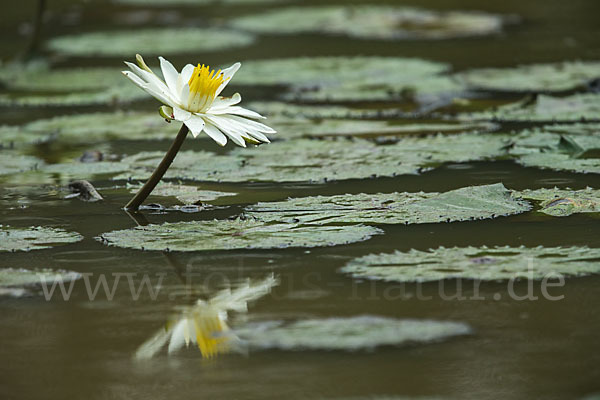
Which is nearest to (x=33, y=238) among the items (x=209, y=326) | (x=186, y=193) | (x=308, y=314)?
→ (x=186, y=193)

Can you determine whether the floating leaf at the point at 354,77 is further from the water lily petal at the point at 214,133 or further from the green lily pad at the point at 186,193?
the water lily petal at the point at 214,133

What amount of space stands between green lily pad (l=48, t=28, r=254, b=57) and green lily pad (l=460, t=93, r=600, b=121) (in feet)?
10.1

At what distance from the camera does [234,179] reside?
3.57m

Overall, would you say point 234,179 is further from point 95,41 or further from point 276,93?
point 95,41

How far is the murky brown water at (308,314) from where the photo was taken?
6.15 feet

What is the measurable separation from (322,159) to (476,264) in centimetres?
145

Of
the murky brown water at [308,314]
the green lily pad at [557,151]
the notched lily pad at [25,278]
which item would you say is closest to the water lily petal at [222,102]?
the murky brown water at [308,314]

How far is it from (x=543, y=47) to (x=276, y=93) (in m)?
2.29

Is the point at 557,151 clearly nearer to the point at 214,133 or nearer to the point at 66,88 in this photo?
the point at 214,133

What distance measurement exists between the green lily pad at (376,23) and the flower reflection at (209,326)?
220 inches

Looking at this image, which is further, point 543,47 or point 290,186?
point 543,47

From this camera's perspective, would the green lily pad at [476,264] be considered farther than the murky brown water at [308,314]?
Yes

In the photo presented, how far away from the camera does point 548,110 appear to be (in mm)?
4520

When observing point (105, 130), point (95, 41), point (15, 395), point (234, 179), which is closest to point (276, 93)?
point (105, 130)
